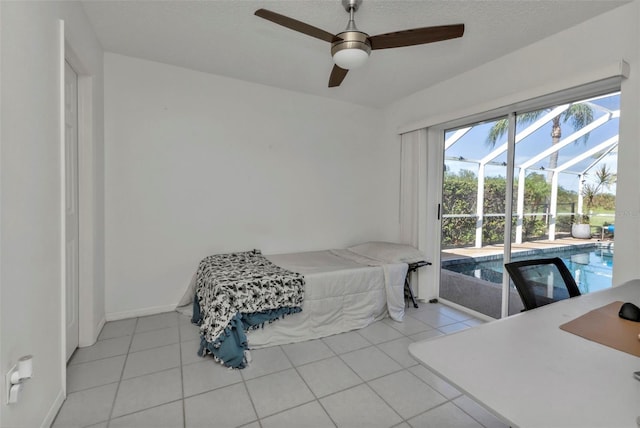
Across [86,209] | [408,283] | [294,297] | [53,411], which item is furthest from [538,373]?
[86,209]

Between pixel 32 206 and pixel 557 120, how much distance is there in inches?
141

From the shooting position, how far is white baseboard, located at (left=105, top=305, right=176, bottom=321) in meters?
2.81

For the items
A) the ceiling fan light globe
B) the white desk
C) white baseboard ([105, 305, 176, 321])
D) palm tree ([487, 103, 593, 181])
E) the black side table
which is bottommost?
white baseboard ([105, 305, 176, 321])

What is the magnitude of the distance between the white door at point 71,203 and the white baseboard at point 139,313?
1.73ft

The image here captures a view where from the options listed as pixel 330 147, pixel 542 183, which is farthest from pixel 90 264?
pixel 542 183

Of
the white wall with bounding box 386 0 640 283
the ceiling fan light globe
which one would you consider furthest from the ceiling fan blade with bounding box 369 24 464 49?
the white wall with bounding box 386 0 640 283

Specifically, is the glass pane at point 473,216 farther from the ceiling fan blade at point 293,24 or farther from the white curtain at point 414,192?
the ceiling fan blade at point 293,24

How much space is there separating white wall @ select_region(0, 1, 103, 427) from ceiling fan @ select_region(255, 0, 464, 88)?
1.08m

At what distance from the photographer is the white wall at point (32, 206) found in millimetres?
1148

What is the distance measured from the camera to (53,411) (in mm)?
1578

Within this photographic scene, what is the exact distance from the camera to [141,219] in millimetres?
2906

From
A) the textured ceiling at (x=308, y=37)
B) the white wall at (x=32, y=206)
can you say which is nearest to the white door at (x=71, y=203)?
the white wall at (x=32, y=206)

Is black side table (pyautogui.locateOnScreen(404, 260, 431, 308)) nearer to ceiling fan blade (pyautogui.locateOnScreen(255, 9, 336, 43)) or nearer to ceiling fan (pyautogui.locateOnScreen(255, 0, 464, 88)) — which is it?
ceiling fan (pyautogui.locateOnScreen(255, 0, 464, 88))

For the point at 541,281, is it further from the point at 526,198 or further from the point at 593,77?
the point at 593,77
